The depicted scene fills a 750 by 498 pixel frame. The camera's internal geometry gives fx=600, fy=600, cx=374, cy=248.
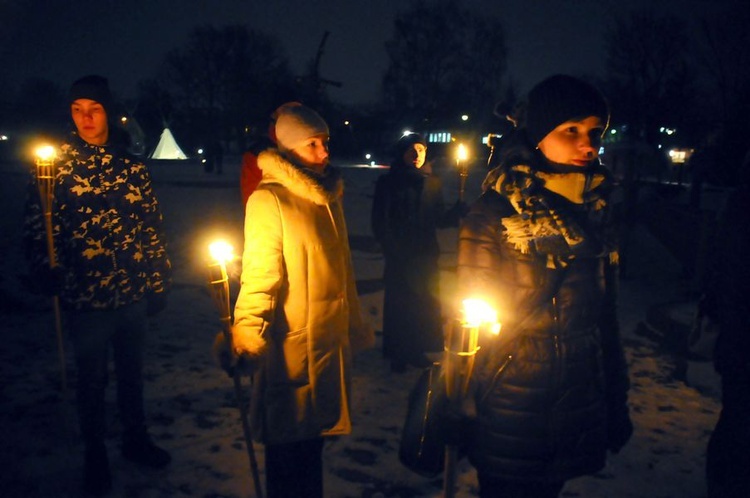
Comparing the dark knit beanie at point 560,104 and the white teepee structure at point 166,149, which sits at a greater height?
the white teepee structure at point 166,149

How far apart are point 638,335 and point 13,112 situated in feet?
235

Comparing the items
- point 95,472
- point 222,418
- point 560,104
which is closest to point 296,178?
point 560,104

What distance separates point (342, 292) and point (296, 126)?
0.82 metres

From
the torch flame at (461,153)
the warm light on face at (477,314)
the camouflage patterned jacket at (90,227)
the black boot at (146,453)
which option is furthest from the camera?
the torch flame at (461,153)

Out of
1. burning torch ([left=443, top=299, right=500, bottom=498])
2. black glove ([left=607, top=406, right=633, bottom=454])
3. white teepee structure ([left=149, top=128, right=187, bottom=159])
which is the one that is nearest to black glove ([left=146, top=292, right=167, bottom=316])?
burning torch ([left=443, top=299, right=500, bottom=498])

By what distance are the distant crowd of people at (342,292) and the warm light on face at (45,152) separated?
21 centimetres

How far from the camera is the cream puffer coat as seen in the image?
8.55 ft

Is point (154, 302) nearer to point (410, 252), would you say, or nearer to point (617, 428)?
point (410, 252)

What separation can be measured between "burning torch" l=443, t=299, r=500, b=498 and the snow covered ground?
1608 millimetres

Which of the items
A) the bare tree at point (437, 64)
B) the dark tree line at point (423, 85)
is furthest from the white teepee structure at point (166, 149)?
the bare tree at point (437, 64)

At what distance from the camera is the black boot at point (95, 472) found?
3.50 meters

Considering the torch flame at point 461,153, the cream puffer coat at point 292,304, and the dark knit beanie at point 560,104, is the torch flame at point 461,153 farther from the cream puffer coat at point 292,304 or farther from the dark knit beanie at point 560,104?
the dark knit beanie at point 560,104

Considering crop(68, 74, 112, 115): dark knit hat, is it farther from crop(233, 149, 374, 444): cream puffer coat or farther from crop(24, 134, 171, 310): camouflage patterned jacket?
crop(233, 149, 374, 444): cream puffer coat

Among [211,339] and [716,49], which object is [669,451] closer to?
[211,339]
